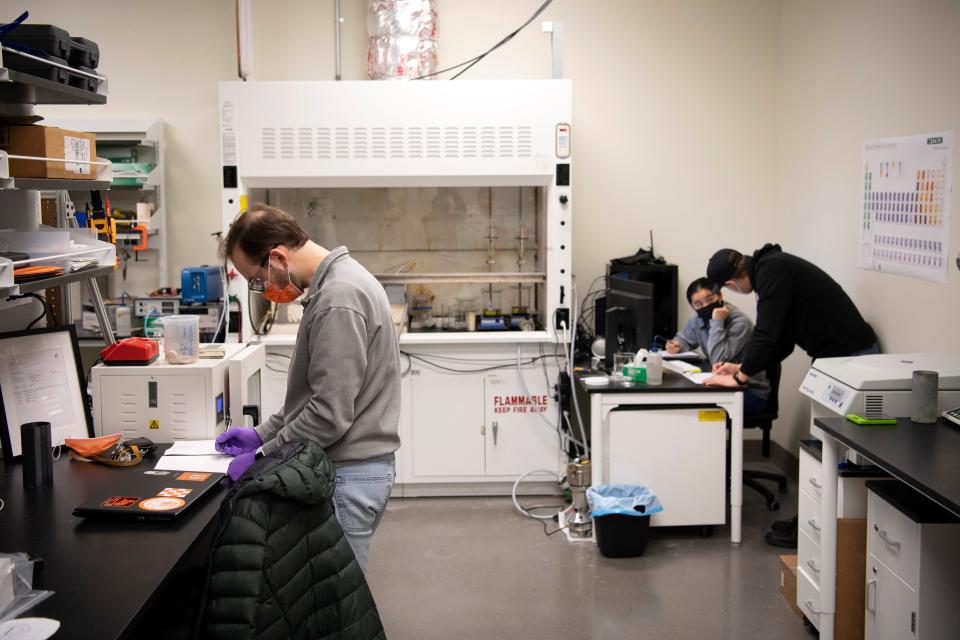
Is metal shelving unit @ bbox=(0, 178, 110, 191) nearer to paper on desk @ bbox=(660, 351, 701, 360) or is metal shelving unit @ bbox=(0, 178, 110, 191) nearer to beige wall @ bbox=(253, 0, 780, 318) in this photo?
beige wall @ bbox=(253, 0, 780, 318)

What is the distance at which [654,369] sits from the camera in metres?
3.85

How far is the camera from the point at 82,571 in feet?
5.46

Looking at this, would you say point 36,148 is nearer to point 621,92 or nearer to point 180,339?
point 180,339

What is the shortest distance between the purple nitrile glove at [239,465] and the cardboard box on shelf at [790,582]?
2.08 meters

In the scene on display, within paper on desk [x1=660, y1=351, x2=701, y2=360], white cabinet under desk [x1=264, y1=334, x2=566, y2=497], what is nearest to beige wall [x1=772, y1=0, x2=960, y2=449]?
paper on desk [x1=660, y1=351, x2=701, y2=360]

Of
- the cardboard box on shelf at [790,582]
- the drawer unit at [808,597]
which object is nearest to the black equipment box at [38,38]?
the drawer unit at [808,597]

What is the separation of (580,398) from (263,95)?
226 centimetres

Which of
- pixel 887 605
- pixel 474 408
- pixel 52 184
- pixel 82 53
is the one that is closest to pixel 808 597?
pixel 887 605

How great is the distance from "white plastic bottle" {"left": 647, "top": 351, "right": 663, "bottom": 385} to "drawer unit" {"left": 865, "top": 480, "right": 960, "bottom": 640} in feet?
4.54

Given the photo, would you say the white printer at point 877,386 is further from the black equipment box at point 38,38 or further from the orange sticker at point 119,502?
the black equipment box at point 38,38

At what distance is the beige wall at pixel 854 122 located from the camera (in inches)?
134

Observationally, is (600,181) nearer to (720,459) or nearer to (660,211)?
(660,211)

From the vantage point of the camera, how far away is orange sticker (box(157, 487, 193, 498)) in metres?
2.04

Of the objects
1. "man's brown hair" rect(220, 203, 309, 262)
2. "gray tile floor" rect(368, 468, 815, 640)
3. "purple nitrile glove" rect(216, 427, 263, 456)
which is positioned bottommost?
"gray tile floor" rect(368, 468, 815, 640)
